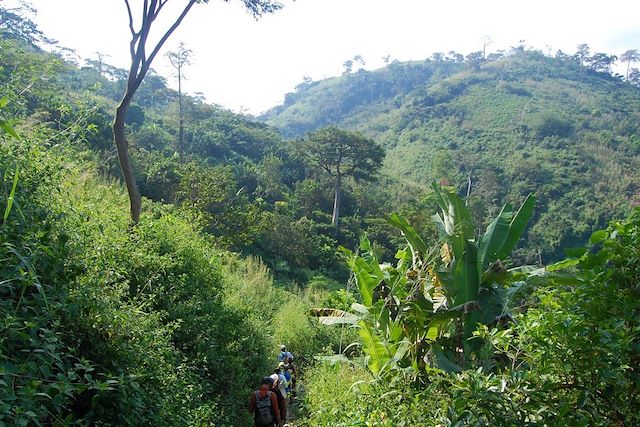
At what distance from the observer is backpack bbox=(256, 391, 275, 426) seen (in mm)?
5551

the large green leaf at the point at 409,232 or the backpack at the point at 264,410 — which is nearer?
the backpack at the point at 264,410

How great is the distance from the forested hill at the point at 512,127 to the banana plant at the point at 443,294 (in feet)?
86.8

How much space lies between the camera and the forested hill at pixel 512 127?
41.6 meters

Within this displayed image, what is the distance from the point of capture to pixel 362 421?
3.34 metres

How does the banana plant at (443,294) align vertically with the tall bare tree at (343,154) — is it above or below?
below

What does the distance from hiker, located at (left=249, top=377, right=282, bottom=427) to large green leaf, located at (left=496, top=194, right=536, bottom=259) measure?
3.05 meters

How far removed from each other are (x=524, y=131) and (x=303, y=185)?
36.2 meters

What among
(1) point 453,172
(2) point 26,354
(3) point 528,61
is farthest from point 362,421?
(3) point 528,61

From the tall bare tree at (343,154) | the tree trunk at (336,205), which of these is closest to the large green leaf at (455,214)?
the tree trunk at (336,205)

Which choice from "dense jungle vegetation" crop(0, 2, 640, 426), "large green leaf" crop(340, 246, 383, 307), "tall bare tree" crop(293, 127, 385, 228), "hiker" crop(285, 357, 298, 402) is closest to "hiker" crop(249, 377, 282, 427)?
"dense jungle vegetation" crop(0, 2, 640, 426)

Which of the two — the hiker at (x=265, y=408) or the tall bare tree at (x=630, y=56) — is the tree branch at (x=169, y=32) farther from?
the tall bare tree at (x=630, y=56)

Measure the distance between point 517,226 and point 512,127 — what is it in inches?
2347

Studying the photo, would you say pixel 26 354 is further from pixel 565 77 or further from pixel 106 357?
pixel 565 77

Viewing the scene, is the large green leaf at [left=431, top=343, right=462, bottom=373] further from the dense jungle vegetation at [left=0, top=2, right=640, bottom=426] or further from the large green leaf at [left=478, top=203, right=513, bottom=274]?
the large green leaf at [left=478, top=203, right=513, bottom=274]
